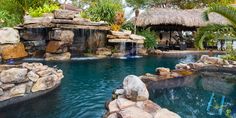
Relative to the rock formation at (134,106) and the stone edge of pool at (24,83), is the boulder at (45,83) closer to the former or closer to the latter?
the stone edge of pool at (24,83)

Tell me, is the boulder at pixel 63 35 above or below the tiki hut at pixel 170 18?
below

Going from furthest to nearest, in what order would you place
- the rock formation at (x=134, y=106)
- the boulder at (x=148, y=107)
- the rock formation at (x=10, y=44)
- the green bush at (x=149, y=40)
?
the green bush at (x=149, y=40) → the rock formation at (x=10, y=44) → the boulder at (x=148, y=107) → the rock formation at (x=134, y=106)

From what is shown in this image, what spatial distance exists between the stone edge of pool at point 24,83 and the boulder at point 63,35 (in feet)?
23.8

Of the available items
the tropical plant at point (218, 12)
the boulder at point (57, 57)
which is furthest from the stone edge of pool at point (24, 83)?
the boulder at point (57, 57)

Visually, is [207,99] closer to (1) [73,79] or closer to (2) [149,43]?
(1) [73,79]

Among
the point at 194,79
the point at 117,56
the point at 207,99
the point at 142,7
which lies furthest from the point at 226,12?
the point at 142,7

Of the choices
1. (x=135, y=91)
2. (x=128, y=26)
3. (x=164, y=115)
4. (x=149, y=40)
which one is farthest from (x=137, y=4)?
(x=164, y=115)

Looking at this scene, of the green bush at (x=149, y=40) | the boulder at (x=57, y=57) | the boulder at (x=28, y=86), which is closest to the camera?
the boulder at (x=28, y=86)

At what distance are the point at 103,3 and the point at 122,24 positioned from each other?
202 centimetres

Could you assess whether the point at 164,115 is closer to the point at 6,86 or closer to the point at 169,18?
the point at 6,86

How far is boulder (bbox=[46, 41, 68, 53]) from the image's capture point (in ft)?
48.1

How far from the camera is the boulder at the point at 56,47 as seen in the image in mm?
14648

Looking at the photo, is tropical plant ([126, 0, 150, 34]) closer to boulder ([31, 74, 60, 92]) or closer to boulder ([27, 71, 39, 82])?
boulder ([31, 74, 60, 92])

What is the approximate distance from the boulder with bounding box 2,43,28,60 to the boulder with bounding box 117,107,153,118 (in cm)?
1063
